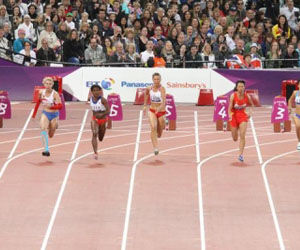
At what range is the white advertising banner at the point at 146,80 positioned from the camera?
31625 mm

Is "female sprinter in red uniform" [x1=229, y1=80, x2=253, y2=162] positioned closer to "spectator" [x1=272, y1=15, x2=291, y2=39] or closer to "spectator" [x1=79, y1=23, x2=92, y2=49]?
"spectator" [x1=79, y1=23, x2=92, y2=49]

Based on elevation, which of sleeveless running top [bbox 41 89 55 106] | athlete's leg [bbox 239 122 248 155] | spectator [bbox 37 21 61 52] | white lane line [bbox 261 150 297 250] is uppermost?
spectator [bbox 37 21 61 52]

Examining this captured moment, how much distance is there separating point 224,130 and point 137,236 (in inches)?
416

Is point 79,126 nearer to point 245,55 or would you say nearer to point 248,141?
point 248,141

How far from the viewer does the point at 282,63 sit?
33.2 metres

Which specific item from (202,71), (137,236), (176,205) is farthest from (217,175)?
(202,71)

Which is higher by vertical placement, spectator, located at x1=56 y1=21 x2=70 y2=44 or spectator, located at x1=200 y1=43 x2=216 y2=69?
spectator, located at x1=56 y1=21 x2=70 y2=44

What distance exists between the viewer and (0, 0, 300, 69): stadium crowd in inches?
1270

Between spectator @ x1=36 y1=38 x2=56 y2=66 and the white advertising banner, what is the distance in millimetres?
874

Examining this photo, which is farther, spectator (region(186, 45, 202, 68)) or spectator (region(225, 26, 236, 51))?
spectator (region(225, 26, 236, 51))

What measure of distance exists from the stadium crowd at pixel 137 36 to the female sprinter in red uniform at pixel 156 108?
26.1 feet

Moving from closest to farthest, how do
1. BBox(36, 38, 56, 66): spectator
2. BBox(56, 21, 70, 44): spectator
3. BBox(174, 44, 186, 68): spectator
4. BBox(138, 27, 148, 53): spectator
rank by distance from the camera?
BBox(36, 38, 56, 66): spectator < BBox(56, 21, 70, 44): spectator < BBox(174, 44, 186, 68): spectator < BBox(138, 27, 148, 53): spectator

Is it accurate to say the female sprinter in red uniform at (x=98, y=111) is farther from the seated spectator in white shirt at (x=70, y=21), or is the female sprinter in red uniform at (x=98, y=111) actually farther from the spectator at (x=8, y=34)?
the seated spectator in white shirt at (x=70, y=21)

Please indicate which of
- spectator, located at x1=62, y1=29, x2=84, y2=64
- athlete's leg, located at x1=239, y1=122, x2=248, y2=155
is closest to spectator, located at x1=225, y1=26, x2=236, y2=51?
spectator, located at x1=62, y1=29, x2=84, y2=64
